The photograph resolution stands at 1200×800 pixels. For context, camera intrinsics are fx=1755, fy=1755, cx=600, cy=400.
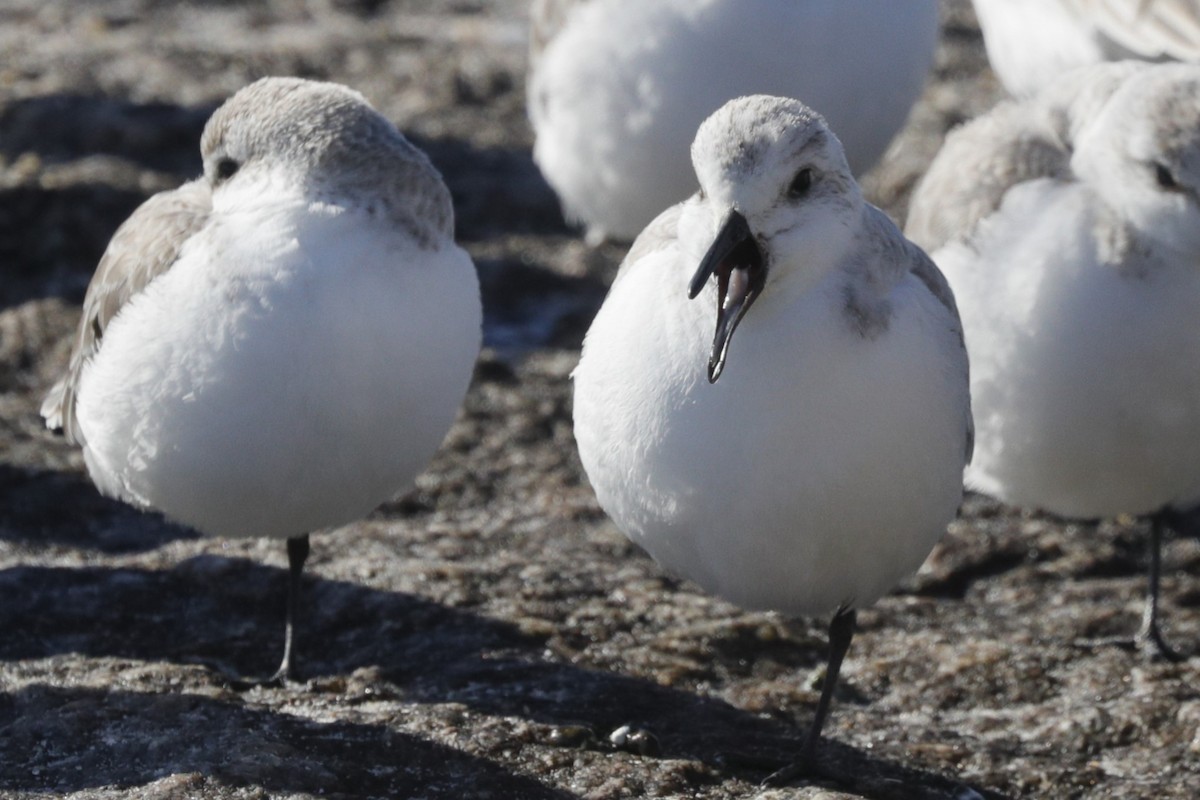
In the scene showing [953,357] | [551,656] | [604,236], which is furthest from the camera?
[604,236]

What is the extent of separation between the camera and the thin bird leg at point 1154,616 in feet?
17.4

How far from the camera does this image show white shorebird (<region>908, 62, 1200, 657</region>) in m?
5.02

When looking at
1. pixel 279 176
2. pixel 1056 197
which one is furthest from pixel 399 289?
pixel 1056 197

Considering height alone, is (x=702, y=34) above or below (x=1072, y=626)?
above

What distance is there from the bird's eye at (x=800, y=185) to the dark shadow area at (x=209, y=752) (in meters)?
1.55

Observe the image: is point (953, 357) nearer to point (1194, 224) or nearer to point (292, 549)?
point (1194, 224)

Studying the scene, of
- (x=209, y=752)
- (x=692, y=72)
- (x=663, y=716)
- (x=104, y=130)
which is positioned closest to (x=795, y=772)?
(x=663, y=716)

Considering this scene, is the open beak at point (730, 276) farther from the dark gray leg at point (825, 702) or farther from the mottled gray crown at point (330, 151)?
the mottled gray crown at point (330, 151)

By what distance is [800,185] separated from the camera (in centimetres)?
391

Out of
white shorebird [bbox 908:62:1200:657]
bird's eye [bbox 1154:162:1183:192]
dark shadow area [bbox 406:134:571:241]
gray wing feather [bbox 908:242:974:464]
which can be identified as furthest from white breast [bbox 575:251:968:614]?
dark shadow area [bbox 406:134:571:241]

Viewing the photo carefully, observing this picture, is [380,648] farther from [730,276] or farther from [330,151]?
[730,276]

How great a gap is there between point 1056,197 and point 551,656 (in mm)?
2026

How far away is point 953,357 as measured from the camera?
433 cm

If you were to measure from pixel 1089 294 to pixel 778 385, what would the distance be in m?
1.52
